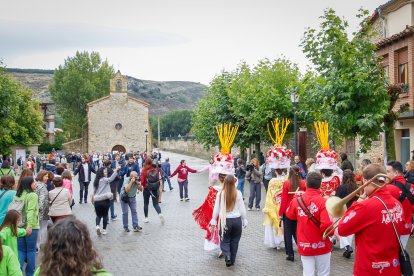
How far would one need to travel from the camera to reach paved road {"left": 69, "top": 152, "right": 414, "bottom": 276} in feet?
29.4

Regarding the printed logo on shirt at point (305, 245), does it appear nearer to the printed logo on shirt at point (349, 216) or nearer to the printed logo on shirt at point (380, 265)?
the printed logo on shirt at point (380, 265)

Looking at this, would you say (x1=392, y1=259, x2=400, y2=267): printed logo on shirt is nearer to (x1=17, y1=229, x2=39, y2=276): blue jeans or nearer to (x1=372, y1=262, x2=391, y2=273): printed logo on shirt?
(x1=372, y1=262, x2=391, y2=273): printed logo on shirt

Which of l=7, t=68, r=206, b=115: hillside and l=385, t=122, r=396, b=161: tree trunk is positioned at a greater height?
l=7, t=68, r=206, b=115: hillside

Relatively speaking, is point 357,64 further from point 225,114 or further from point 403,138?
point 225,114

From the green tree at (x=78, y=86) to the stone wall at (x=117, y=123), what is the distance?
10939 millimetres

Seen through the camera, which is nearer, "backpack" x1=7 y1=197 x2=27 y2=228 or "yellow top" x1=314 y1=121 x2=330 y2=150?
"backpack" x1=7 y1=197 x2=27 y2=228

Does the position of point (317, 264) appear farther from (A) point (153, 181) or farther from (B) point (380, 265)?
(A) point (153, 181)

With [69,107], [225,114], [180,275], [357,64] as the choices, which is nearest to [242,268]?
[180,275]

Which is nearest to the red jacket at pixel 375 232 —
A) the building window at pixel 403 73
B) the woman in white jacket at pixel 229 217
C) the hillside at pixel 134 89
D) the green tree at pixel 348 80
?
the woman in white jacket at pixel 229 217

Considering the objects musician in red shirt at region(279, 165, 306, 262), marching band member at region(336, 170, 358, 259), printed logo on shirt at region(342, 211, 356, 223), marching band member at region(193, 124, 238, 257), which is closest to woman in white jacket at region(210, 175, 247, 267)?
Answer: marching band member at region(193, 124, 238, 257)

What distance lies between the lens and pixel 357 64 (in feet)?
44.8

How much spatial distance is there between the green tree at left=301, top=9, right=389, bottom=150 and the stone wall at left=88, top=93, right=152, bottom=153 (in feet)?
185

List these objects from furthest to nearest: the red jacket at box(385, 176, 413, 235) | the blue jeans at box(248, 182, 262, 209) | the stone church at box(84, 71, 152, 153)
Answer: the stone church at box(84, 71, 152, 153) → the blue jeans at box(248, 182, 262, 209) → the red jacket at box(385, 176, 413, 235)

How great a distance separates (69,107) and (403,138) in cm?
6822
